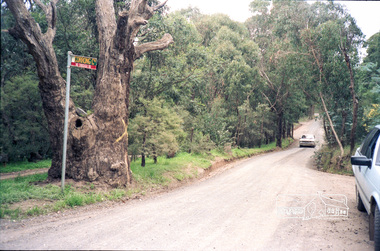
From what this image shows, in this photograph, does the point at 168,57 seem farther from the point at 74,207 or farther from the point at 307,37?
the point at 307,37

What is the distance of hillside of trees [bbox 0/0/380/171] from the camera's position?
12797 millimetres

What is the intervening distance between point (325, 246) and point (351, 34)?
17.5m

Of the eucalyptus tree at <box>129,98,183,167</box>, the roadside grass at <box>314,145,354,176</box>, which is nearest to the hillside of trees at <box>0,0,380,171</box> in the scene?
the eucalyptus tree at <box>129,98,183,167</box>

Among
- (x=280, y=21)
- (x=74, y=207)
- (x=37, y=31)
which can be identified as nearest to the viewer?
(x=74, y=207)

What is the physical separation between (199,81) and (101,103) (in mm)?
8092

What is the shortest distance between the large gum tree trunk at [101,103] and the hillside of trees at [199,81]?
3.48 ft

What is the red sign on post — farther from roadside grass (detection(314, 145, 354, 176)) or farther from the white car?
roadside grass (detection(314, 145, 354, 176))

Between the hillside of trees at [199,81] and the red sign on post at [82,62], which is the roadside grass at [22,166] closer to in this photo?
the hillside of trees at [199,81]

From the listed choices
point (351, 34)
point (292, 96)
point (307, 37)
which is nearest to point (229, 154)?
point (307, 37)

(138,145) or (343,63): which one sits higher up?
(343,63)

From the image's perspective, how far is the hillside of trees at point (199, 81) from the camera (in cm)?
1280

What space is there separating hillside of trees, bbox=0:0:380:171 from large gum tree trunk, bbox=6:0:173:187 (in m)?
1.06

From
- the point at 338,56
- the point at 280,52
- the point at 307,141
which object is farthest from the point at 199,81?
the point at 307,141

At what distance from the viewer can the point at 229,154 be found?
81.3 feet
